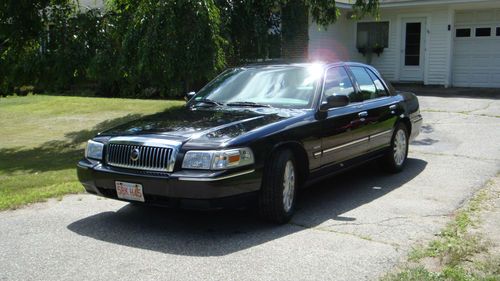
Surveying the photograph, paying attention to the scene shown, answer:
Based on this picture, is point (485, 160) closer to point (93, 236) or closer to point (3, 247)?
point (93, 236)

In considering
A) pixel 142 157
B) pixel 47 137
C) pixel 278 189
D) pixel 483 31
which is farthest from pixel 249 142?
pixel 483 31

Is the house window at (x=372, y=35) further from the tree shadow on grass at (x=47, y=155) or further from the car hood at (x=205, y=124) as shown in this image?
the car hood at (x=205, y=124)

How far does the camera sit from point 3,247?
4.82 metres

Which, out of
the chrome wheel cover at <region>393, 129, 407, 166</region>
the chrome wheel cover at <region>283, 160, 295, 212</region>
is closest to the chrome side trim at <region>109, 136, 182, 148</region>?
the chrome wheel cover at <region>283, 160, 295, 212</region>

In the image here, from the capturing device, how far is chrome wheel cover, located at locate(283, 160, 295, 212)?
5301 millimetres

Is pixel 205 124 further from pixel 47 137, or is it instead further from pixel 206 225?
pixel 47 137

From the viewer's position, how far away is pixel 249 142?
4.95 meters

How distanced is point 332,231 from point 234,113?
61.8 inches

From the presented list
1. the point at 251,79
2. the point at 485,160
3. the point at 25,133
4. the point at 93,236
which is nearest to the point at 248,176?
the point at 93,236

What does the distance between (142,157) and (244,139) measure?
928 millimetres

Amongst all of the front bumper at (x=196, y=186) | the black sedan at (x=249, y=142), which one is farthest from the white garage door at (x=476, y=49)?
the front bumper at (x=196, y=186)

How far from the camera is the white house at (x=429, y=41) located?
62.5ft

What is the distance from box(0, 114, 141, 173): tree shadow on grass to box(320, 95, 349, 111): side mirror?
16.6 ft

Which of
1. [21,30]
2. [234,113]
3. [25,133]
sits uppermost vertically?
[21,30]
